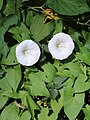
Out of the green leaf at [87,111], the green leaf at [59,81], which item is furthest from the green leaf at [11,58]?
the green leaf at [87,111]

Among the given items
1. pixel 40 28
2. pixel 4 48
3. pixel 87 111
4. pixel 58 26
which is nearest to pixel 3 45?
pixel 4 48

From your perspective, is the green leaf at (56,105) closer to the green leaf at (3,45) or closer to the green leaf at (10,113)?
the green leaf at (10,113)

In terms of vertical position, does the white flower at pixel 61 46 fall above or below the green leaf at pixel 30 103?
above

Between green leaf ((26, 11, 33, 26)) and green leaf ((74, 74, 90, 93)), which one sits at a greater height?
green leaf ((26, 11, 33, 26))

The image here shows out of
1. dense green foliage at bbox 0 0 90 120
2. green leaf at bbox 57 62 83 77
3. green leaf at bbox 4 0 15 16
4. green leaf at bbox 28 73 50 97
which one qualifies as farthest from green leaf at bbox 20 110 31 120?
green leaf at bbox 4 0 15 16

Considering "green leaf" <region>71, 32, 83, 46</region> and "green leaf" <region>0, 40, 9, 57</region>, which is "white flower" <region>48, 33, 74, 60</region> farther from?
"green leaf" <region>0, 40, 9, 57</region>

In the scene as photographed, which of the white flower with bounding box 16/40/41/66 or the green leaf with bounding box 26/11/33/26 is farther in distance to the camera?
the green leaf with bounding box 26/11/33/26
